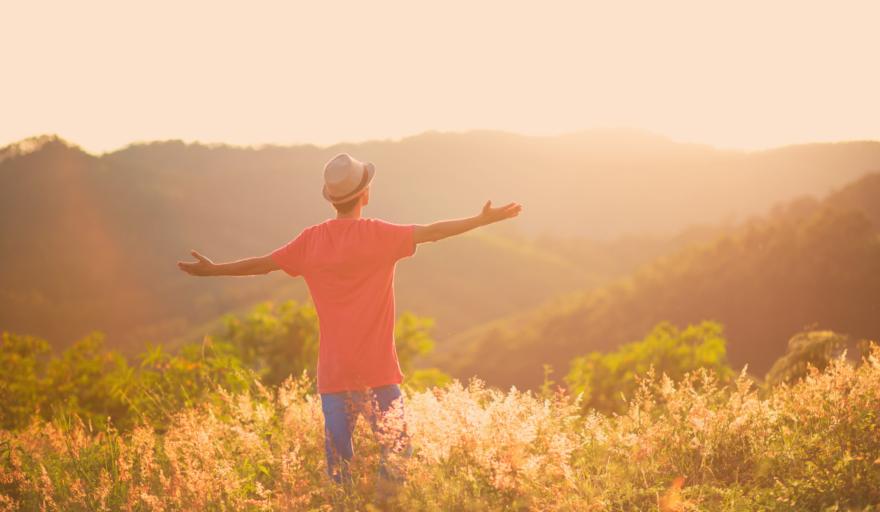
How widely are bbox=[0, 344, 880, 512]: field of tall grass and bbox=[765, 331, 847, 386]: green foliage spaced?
1.85 meters

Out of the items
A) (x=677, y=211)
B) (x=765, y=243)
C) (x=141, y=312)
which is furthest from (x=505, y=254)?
(x=765, y=243)

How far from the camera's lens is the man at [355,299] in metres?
3.29

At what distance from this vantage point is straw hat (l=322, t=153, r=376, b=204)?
3.41 meters

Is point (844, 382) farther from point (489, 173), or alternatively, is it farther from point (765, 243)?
point (489, 173)

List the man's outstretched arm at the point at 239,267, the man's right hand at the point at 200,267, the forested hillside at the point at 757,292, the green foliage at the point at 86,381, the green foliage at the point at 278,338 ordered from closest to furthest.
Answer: the man's outstretched arm at the point at 239,267 < the man's right hand at the point at 200,267 < the green foliage at the point at 86,381 < the green foliage at the point at 278,338 < the forested hillside at the point at 757,292

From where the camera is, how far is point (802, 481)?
3027mm

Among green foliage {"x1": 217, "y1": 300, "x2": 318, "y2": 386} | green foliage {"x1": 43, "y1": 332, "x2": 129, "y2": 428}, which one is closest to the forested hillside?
green foliage {"x1": 217, "y1": 300, "x2": 318, "y2": 386}

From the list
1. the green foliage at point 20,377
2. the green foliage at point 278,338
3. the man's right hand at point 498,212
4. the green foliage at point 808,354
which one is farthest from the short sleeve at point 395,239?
the green foliage at point 278,338

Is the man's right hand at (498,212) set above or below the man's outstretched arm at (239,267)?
above

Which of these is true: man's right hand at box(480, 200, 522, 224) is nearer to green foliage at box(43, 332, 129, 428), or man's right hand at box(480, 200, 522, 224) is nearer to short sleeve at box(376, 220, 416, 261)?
short sleeve at box(376, 220, 416, 261)

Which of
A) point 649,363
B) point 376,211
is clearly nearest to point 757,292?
point 649,363

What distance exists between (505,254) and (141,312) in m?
47.6

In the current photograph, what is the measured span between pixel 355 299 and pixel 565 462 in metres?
1.27

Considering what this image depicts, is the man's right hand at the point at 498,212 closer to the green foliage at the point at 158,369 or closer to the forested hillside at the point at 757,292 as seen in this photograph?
the green foliage at the point at 158,369
